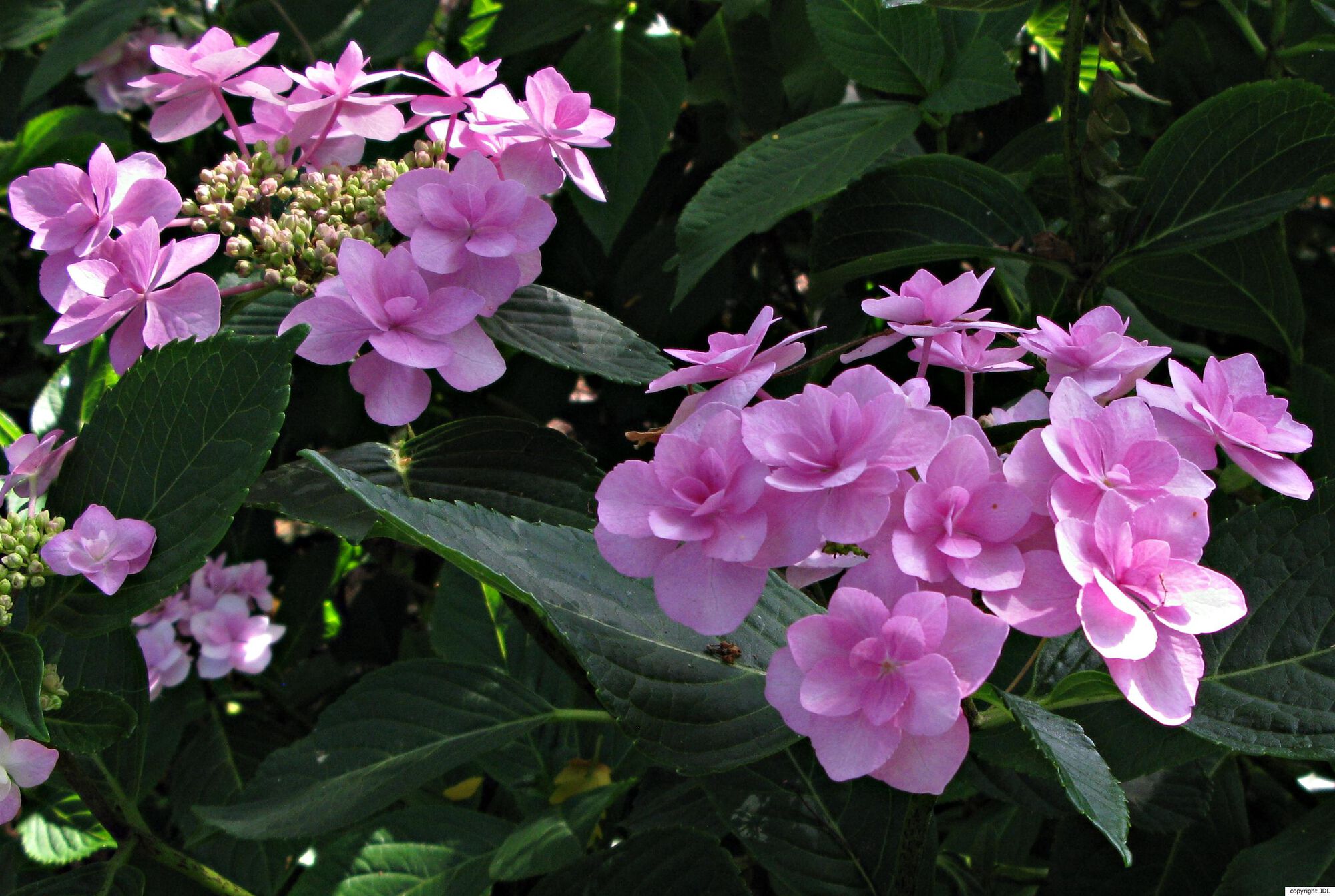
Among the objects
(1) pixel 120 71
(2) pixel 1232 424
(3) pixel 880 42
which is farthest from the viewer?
(1) pixel 120 71

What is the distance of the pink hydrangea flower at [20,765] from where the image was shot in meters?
0.69

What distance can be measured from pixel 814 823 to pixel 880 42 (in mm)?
725

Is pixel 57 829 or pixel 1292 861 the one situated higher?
pixel 1292 861

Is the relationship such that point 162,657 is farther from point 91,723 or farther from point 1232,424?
point 1232,424

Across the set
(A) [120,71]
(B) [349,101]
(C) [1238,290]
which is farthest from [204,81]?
(A) [120,71]

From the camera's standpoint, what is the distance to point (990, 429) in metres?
0.61

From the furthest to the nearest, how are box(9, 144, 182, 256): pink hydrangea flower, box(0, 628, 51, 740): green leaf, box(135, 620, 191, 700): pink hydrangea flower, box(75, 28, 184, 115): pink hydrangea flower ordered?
box(75, 28, 184, 115): pink hydrangea flower → box(135, 620, 191, 700): pink hydrangea flower → box(9, 144, 182, 256): pink hydrangea flower → box(0, 628, 51, 740): green leaf

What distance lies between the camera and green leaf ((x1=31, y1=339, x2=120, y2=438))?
1.04 meters

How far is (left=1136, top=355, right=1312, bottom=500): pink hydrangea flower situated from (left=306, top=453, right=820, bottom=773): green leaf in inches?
8.9

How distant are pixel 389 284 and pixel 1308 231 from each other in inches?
60.0

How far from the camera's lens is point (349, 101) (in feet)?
2.71

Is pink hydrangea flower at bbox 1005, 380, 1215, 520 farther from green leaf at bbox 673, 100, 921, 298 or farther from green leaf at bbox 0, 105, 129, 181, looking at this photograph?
green leaf at bbox 0, 105, 129, 181

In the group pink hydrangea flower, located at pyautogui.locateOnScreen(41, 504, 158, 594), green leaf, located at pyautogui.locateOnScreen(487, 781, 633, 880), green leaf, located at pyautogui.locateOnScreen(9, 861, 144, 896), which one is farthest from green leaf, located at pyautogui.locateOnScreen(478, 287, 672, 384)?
green leaf, located at pyautogui.locateOnScreen(9, 861, 144, 896)

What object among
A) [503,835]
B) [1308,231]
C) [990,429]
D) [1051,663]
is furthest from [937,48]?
[1308,231]
